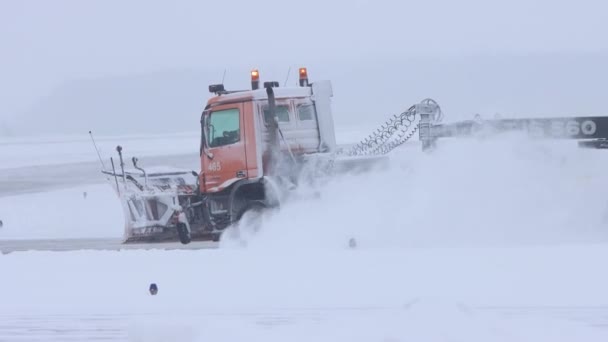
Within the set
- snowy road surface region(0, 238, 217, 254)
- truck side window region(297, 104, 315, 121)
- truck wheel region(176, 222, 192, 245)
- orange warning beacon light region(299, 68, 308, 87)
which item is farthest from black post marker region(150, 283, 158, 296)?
orange warning beacon light region(299, 68, 308, 87)

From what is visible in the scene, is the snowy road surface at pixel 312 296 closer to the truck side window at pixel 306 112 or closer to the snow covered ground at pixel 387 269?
the snow covered ground at pixel 387 269

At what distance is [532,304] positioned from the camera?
7637 millimetres

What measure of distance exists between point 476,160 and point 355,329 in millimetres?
6194

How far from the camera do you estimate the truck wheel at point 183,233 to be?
41.8 feet

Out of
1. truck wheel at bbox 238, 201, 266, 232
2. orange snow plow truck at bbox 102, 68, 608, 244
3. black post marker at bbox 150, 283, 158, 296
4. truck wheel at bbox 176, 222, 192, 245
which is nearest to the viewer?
black post marker at bbox 150, 283, 158, 296

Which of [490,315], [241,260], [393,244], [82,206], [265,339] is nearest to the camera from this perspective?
[265,339]

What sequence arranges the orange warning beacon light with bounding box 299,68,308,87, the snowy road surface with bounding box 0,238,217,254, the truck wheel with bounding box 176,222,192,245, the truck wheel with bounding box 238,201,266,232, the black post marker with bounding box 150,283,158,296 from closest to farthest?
the black post marker with bounding box 150,283,158,296
the truck wheel with bounding box 238,201,266,232
the truck wheel with bounding box 176,222,192,245
the snowy road surface with bounding box 0,238,217,254
the orange warning beacon light with bounding box 299,68,308,87

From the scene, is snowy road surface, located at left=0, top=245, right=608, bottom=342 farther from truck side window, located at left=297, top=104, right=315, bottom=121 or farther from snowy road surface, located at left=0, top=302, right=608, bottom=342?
truck side window, located at left=297, top=104, right=315, bottom=121

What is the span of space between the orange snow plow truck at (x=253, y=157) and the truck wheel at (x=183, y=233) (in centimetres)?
1

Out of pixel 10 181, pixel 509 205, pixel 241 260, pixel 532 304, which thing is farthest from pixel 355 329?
pixel 10 181

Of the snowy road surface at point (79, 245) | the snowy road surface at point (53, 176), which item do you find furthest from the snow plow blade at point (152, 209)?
the snowy road surface at point (53, 176)

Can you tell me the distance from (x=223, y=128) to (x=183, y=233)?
1687 millimetres

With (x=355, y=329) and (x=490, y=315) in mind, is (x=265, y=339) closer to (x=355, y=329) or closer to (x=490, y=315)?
(x=355, y=329)

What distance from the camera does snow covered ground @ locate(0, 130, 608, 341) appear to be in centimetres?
688
